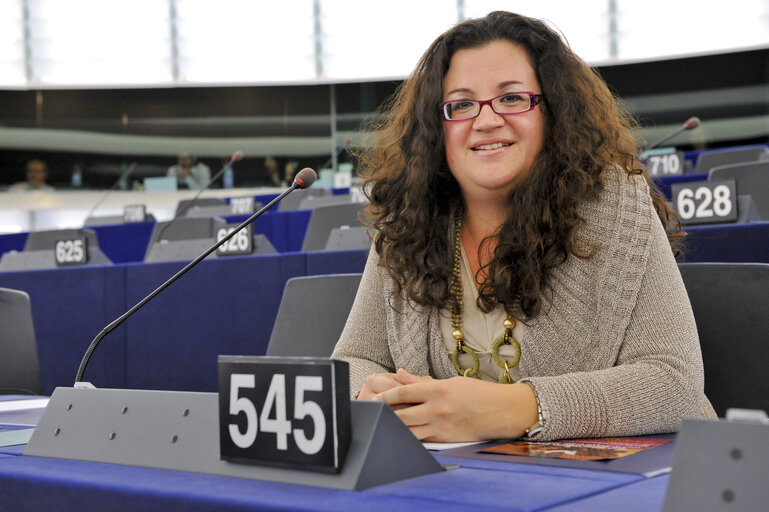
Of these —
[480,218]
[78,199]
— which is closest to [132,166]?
[78,199]

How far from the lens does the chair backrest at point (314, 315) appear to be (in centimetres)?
179

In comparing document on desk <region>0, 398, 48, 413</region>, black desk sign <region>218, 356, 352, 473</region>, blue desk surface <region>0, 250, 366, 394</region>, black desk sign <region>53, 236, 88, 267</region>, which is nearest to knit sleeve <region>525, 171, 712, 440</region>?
black desk sign <region>218, 356, 352, 473</region>

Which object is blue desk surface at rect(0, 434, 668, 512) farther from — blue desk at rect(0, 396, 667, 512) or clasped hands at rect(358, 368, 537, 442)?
clasped hands at rect(358, 368, 537, 442)

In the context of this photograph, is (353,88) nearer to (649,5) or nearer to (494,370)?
(649,5)

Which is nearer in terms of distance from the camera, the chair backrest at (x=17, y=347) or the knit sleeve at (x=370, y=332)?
the knit sleeve at (x=370, y=332)

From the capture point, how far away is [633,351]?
3.83 ft

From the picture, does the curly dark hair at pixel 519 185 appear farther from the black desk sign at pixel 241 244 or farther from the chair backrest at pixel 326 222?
the chair backrest at pixel 326 222

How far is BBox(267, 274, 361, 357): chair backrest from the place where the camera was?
1788 millimetres

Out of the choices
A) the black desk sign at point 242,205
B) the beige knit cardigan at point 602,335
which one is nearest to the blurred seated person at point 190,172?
the black desk sign at point 242,205

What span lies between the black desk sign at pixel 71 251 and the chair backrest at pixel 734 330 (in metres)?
3.43

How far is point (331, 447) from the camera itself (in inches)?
28.5

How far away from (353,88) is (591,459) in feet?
37.5

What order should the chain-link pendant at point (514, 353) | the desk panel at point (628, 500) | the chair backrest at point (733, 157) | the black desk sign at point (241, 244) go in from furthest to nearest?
the chair backrest at point (733, 157) → the black desk sign at point (241, 244) → the chain-link pendant at point (514, 353) → the desk panel at point (628, 500)

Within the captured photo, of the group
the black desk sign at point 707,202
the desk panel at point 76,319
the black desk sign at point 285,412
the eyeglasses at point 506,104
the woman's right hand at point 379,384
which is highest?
the eyeglasses at point 506,104
